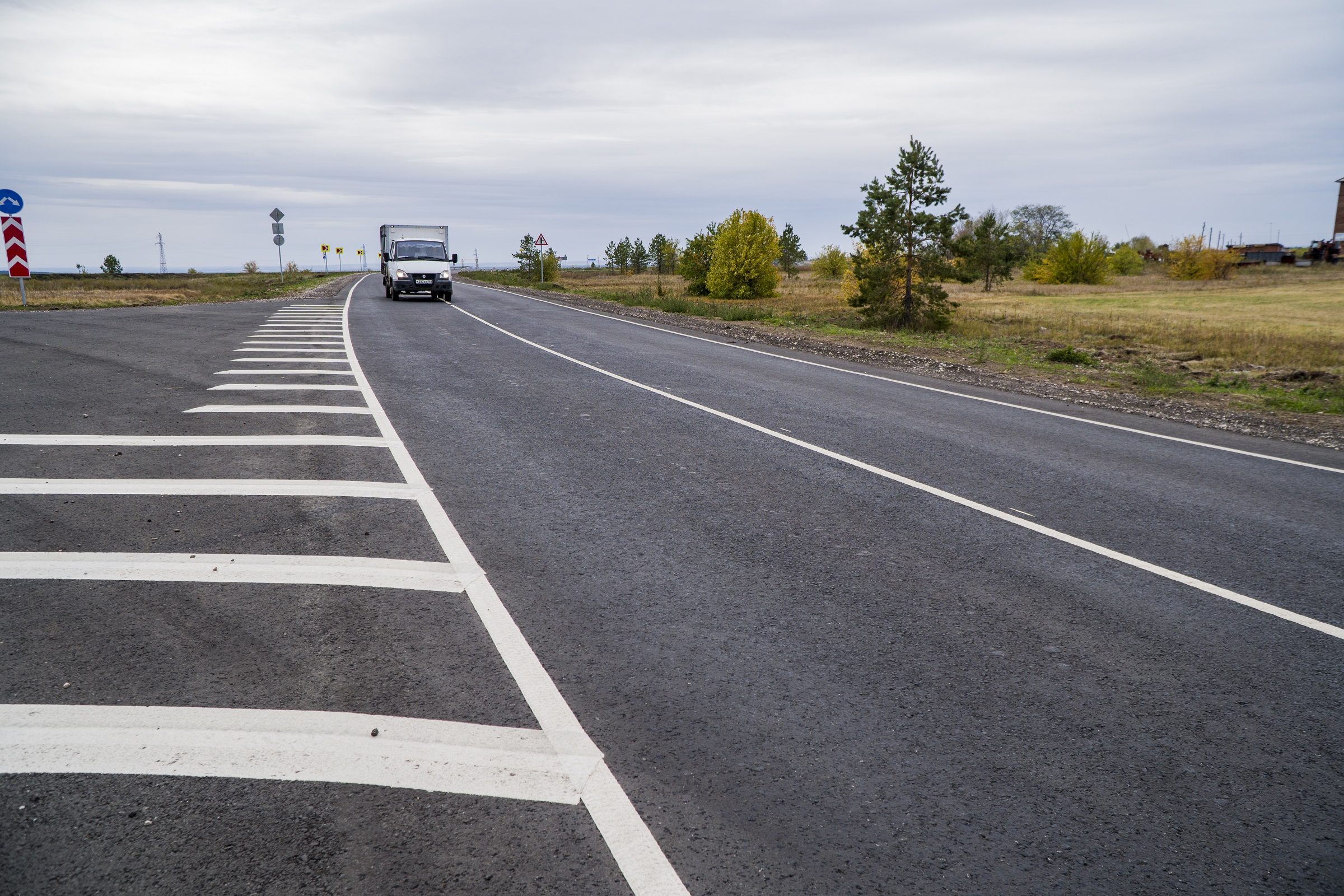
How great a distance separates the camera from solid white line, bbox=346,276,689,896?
2.42 metres

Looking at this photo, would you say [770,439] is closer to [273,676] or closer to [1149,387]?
[273,676]

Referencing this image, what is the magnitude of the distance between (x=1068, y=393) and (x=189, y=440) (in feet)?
39.5

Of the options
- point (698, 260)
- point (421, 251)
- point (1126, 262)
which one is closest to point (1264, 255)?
point (1126, 262)

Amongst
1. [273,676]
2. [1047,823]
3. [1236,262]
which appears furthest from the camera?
[1236,262]

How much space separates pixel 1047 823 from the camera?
8.77ft

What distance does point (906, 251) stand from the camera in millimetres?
28281

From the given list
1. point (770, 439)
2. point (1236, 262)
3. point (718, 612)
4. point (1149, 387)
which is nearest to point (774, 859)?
point (718, 612)

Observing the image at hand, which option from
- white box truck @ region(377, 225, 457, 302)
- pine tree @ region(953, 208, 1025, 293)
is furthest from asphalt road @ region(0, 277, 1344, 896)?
pine tree @ region(953, 208, 1025, 293)

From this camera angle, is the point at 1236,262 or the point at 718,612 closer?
the point at 718,612

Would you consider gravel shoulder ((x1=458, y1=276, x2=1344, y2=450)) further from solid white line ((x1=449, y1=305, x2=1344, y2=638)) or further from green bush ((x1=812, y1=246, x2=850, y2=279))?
green bush ((x1=812, y1=246, x2=850, y2=279))

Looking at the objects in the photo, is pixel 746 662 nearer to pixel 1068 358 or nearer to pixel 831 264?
pixel 1068 358

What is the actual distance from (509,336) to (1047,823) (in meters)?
17.5

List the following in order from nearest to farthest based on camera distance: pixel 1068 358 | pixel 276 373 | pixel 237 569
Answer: pixel 237 569 → pixel 276 373 → pixel 1068 358

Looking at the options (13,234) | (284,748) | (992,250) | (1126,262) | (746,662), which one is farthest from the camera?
(1126,262)
